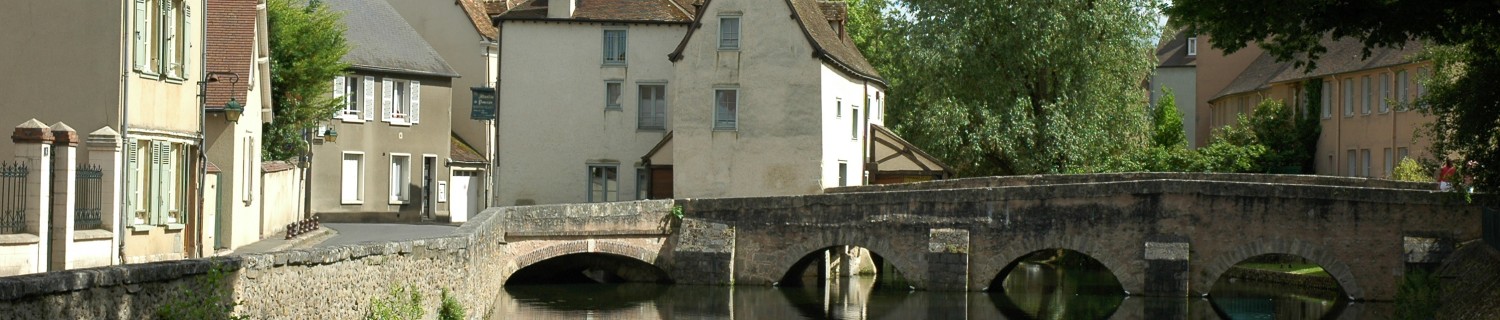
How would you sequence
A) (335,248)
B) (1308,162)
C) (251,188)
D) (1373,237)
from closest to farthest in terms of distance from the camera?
(335,248) → (251,188) → (1373,237) → (1308,162)

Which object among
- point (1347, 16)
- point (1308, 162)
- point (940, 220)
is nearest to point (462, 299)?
point (1347, 16)

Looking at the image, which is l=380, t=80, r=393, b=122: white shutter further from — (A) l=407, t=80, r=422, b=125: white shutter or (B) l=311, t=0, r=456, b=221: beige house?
(A) l=407, t=80, r=422, b=125: white shutter

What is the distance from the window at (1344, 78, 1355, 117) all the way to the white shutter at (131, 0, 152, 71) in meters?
35.3

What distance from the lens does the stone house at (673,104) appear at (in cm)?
4212

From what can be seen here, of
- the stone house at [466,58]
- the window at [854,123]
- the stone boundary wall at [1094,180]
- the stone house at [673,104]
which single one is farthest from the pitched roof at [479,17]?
the stone boundary wall at [1094,180]

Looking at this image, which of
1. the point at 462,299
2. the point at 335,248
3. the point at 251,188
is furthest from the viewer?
the point at 251,188

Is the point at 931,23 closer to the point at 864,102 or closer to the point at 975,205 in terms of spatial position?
the point at 864,102

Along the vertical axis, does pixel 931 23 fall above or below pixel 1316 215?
above

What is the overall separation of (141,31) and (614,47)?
905 inches

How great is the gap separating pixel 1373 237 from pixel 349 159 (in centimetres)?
2351

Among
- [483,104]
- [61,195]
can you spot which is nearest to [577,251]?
[483,104]

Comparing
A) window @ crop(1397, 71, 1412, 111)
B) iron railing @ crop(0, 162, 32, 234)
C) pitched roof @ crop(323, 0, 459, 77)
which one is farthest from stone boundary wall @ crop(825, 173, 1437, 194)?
iron railing @ crop(0, 162, 32, 234)

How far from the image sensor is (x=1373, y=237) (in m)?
36.8

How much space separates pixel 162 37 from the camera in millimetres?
23312
